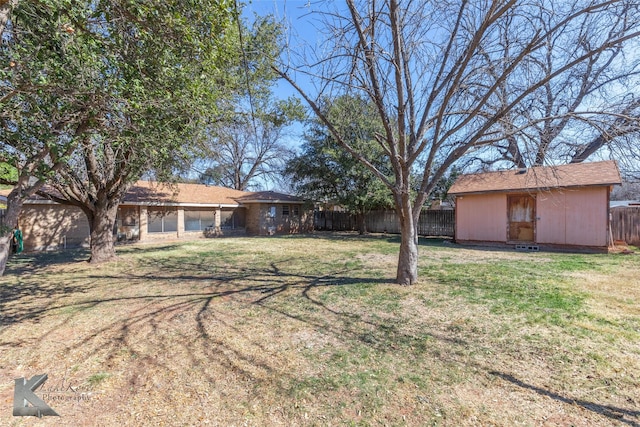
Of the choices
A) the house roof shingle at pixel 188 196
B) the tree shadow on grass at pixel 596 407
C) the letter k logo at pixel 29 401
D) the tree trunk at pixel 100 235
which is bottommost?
the letter k logo at pixel 29 401

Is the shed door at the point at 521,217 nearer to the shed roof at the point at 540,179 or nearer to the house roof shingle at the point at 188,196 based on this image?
the shed roof at the point at 540,179

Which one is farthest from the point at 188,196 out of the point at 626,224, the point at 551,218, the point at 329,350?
the point at 626,224

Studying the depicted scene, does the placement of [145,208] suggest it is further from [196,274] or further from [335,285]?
[335,285]

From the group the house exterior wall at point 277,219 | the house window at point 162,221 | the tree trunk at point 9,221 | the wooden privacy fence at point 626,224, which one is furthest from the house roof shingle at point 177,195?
the wooden privacy fence at point 626,224

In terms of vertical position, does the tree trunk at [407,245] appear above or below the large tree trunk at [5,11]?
below

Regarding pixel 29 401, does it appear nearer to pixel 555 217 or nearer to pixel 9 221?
pixel 9 221

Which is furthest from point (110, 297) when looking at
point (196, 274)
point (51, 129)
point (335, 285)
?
point (335, 285)

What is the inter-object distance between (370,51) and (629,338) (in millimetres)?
5082

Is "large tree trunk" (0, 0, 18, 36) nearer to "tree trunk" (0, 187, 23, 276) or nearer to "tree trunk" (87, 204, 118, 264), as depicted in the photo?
"tree trunk" (0, 187, 23, 276)

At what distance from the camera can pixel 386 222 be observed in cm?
1989

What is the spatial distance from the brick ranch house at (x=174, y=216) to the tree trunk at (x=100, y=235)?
2535 millimetres

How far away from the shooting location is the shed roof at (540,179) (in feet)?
33.2

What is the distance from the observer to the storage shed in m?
10.4

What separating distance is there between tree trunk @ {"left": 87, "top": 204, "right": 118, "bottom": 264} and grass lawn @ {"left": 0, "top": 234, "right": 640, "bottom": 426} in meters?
2.69
